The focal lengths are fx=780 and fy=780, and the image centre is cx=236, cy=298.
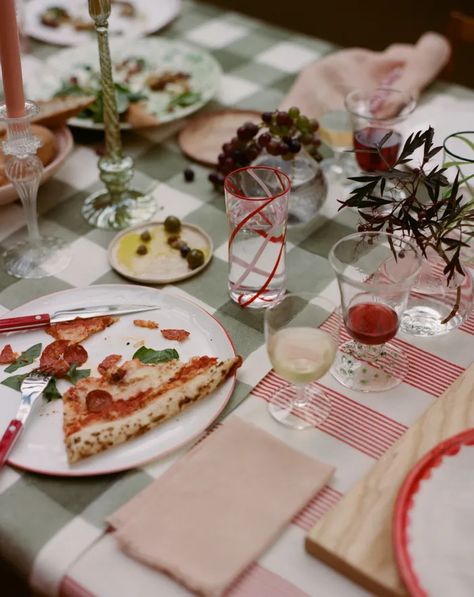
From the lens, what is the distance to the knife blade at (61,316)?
4.05 ft

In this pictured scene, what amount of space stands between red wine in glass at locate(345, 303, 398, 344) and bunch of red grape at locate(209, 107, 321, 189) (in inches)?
16.2

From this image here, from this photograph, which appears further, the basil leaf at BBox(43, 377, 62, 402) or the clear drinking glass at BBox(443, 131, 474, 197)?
the clear drinking glass at BBox(443, 131, 474, 197)

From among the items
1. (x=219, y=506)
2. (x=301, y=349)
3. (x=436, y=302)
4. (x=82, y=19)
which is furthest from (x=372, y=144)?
(x=82, y=19)

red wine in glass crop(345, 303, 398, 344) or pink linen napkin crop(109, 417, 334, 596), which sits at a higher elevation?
red wine in glass crop(345, 303, 398, 344)

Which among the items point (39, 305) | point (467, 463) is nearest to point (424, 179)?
point (467, 463)

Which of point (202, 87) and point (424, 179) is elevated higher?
point (424, 179)

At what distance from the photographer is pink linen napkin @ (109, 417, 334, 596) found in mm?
885

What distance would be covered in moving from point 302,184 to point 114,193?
1.26 ft

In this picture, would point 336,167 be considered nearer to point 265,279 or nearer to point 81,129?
point 265,279

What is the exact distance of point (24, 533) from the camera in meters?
0.95

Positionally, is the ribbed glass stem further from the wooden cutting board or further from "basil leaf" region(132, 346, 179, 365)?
the wooden cutting board

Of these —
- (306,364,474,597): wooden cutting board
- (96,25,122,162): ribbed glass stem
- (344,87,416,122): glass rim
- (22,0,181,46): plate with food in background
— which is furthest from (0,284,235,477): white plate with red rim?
(22,0,181,46): plate with food in background

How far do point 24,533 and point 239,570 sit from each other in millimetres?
273

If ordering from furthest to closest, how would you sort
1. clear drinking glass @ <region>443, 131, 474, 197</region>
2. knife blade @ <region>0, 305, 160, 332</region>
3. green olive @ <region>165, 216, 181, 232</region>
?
green olive @ <region>165, 216, 181, 232</region>
clear drinking glass @ <region>443, 131, 474, 197</region>
knife blade @ <region>0, 305, 160, 332</region>
